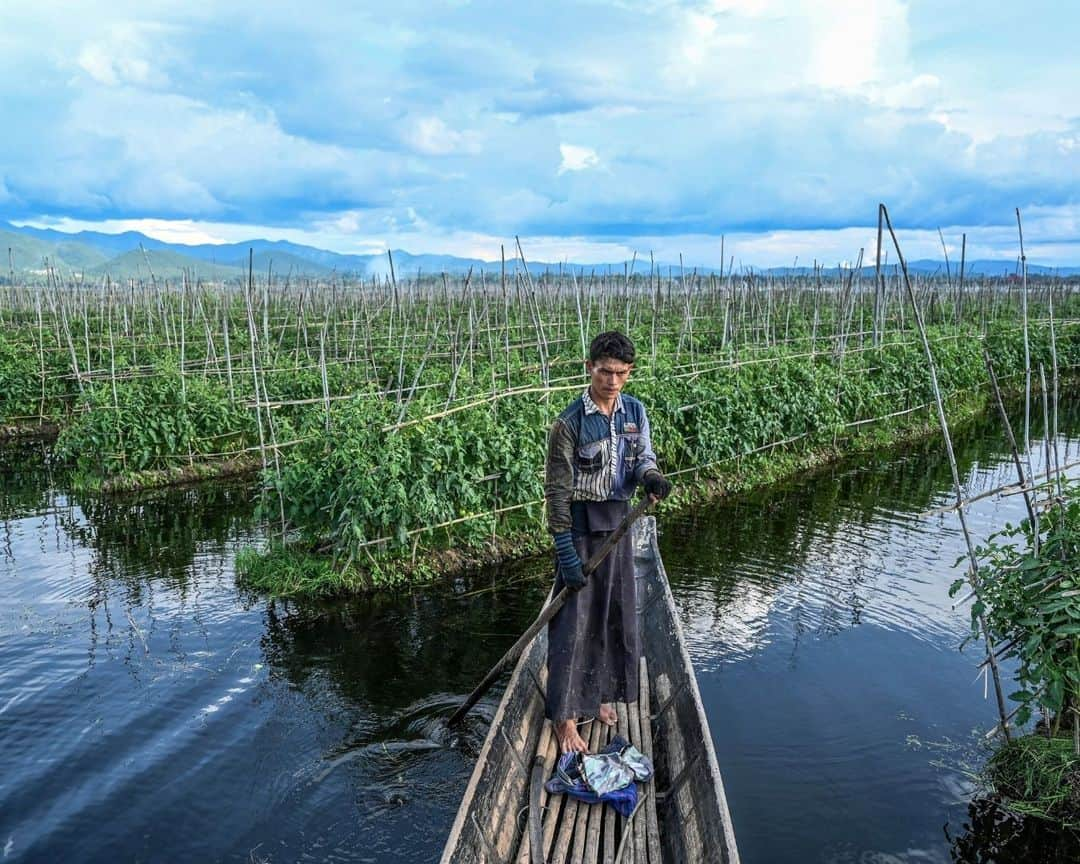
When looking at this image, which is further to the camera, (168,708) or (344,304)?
(344,304)

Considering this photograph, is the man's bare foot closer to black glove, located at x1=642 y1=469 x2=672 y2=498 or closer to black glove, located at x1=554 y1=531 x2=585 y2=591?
black glove, located at x1=554 y1=531 x2=585 y2=591

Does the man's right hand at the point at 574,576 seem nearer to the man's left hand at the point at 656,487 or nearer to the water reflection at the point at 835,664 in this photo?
the man's left hand at the point at 656,487

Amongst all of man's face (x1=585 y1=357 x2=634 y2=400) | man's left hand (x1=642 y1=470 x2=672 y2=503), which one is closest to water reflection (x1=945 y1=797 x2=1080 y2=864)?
man's left hand (x1=642 y1=470 x2=672 y2=503)

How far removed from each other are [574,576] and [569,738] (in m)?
0.88

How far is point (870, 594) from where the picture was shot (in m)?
7.50

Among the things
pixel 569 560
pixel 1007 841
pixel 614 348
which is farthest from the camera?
pixel 1007 841

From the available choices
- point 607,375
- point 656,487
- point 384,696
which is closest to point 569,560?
point 656,487

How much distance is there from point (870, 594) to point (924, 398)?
28.0 ft

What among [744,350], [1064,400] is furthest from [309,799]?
A: [1064,400]

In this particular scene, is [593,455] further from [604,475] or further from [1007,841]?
[1007,841]

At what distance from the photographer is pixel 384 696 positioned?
220 inches

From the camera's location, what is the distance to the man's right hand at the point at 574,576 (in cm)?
382

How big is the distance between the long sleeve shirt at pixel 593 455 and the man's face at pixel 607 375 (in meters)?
0.09

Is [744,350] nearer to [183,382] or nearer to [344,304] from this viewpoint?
[183,382]
